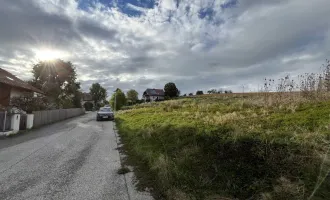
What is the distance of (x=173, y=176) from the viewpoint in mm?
4355

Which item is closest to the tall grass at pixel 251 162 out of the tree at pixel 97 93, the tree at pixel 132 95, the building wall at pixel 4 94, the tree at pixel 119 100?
the building wall at pixel 4 94

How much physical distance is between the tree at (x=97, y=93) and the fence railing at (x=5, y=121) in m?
85.4

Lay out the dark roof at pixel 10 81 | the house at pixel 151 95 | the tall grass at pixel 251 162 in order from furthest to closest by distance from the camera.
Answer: the house at pixel 151 95
the dark roof at pixel 10 81
the tall grass at pixel 251 162

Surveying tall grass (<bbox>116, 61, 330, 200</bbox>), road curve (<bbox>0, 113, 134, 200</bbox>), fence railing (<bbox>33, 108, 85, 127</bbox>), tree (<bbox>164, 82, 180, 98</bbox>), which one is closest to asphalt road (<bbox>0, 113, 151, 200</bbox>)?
road curve (<bbox>0, 113, 134, 200</bbox>)

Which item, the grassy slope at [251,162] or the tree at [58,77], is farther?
the tree at [58,77]

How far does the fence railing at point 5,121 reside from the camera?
11.5 metres

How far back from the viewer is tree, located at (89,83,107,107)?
94938 millimetres

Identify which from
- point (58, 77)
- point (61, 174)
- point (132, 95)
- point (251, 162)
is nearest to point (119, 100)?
point (58, 77)

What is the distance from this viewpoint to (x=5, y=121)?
38.4 feet

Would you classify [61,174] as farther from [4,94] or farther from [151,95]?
[151,95]

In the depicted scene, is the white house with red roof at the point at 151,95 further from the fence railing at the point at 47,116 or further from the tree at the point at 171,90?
the fence railing at the point at 47,116

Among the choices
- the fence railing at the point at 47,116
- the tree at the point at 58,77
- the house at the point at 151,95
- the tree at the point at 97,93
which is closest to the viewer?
the fence railing at the point at 47,116

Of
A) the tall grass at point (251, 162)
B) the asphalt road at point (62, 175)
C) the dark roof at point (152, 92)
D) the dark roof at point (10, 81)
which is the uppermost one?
the dark roof at point (152, 92)

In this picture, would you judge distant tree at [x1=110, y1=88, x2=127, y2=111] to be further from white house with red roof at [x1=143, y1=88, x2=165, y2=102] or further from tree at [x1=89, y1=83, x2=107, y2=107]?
tree at [x1=89, y1=83, x2=107, y2=107]
